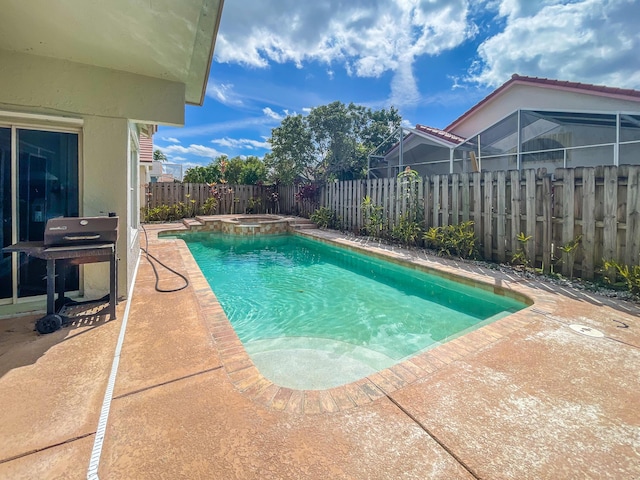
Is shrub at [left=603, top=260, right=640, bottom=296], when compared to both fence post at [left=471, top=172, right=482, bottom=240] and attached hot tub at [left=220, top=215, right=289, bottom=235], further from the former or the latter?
attached hot tub at [left=220, top=215, right=289, bottom=235]

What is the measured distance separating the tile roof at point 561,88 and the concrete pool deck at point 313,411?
10438 millimetres

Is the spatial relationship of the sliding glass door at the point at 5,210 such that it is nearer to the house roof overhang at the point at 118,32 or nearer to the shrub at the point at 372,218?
the house roof overhang at the point at 118,32

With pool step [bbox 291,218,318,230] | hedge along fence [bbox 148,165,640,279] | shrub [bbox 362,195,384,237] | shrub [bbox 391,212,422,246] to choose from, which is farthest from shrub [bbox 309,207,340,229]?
shrub [bbox 391,212,422,246]

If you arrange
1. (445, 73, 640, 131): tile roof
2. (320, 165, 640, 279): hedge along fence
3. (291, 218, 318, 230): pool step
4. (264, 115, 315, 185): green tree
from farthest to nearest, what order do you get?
(264, 115, 315, 185): green tree
(291, 218, 318, 230): pool step
(445, 73, 640, 131): tile roof
(320, 165, 640, 279): hedge along fence

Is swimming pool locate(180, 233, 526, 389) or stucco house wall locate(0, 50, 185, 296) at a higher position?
stucco house wall locate(0, 50, 185, 296)

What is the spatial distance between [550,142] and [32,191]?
12.8 metres

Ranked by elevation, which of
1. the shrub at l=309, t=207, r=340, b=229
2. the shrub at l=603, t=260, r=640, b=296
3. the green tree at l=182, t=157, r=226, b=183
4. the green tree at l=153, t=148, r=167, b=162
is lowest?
the shrub at l=603, t=260, r=640, b=296

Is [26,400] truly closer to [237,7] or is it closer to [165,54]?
[165,54]

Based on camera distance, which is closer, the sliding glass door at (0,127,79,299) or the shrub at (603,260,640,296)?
the sliding glass door at (0,127,79,299)

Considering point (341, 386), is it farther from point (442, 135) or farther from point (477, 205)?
point (442, 135)

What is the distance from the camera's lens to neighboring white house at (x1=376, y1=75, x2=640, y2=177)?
8.61m

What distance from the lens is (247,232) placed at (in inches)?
492

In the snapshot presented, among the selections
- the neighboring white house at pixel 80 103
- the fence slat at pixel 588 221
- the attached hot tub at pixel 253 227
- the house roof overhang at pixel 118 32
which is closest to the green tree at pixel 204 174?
the attached hot tub at pixel 253 227

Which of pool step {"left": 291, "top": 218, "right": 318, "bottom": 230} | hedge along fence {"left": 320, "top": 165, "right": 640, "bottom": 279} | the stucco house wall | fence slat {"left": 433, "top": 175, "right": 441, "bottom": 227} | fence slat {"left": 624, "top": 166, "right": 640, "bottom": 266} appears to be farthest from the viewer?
pool step {"left": 291, "top": 218, "right": 318, "bottom": 230}
